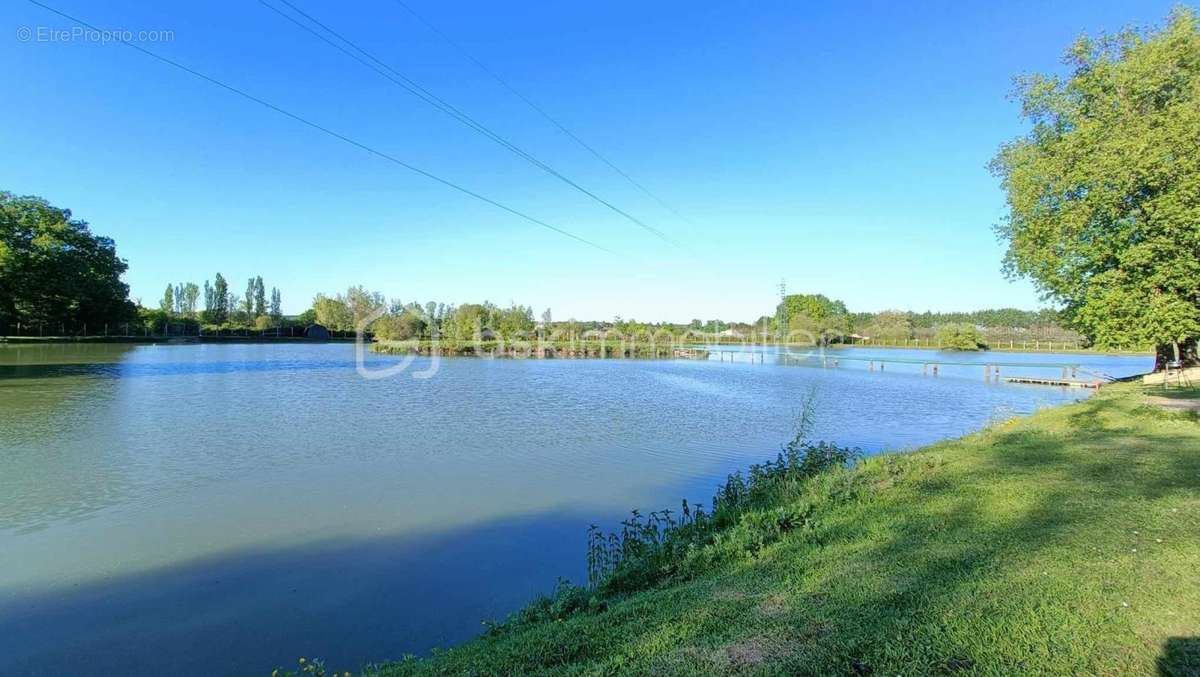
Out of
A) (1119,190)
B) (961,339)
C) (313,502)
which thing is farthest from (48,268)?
(961,339)

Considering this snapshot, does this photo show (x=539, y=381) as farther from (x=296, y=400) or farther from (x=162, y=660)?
(x=162, y=660)

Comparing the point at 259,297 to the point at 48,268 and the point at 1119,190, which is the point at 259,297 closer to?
the point at 48,268

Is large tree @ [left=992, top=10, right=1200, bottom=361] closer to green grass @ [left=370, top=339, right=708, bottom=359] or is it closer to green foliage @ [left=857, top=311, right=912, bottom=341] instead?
green grass @ [left=370, top=339, right=708, bottom=359]

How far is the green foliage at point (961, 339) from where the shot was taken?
8194cm

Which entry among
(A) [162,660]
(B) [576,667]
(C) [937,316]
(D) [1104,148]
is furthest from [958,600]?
(C) [937,316]

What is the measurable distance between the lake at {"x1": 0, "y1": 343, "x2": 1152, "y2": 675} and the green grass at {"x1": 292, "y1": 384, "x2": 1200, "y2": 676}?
6.44ft

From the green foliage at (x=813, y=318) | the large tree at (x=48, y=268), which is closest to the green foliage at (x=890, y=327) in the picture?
the green foliage at (x=813, y=318)

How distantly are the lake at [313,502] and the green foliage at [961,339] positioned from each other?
233 feet

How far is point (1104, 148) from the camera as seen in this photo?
52.5 feet

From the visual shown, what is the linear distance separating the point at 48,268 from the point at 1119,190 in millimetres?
65422

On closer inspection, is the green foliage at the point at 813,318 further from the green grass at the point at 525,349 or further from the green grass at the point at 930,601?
the green grass at the point at 930,601

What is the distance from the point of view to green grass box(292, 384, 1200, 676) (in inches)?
112

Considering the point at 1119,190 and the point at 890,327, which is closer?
the point at 1119,190

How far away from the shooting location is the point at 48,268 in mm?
44688
